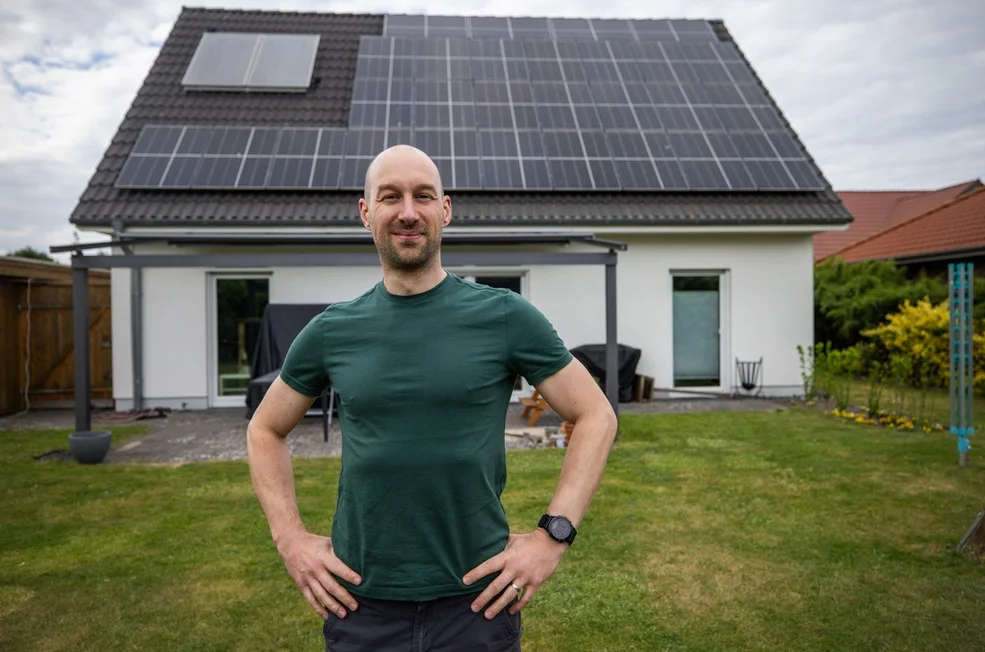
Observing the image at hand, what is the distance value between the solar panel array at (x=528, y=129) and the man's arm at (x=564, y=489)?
10346mm

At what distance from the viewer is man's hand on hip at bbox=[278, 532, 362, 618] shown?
74.4 inches

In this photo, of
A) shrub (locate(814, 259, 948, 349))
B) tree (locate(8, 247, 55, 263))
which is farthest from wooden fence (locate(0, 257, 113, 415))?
tree (locate(8, 247, 55, 263))

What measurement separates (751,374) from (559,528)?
38.0ft

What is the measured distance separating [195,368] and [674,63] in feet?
36.4

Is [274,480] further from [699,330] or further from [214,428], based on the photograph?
[699,330]

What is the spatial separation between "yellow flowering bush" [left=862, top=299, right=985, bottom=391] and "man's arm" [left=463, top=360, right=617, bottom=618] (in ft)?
38.4

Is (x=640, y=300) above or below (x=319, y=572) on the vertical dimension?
above

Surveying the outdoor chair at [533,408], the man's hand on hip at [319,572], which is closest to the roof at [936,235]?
the outdoor chair at [533,408]

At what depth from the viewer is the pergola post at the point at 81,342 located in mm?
7898

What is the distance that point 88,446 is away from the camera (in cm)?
788

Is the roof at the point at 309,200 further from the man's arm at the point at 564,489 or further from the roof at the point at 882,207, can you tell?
the roof at the point at 882,207

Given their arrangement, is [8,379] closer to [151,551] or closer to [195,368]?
[195,368]

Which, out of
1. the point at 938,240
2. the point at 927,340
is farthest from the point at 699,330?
the point at 938,240

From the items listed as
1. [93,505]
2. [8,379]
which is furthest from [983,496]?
[8,379]
